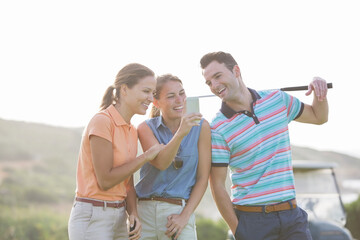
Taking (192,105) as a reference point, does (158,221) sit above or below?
below

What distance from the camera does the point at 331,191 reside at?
7965 millimetres

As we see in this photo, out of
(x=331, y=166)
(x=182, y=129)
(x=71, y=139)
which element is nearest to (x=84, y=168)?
(x=182, y=129)

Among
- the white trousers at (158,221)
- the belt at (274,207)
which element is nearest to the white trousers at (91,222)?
the white trousers at (158,221)

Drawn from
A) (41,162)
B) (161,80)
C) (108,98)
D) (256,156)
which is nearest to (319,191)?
(256,156)

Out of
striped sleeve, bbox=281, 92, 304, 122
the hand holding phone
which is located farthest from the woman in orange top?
striped sleeve, bbox=281, 92, 304, 122

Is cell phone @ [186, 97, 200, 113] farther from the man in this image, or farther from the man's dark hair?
the man's dark hair

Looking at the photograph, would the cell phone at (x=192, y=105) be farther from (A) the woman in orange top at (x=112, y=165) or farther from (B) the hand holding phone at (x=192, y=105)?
(A) the woman in orange top at (x=112, y=165)

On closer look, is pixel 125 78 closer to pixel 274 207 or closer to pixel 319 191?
pixel 274 207

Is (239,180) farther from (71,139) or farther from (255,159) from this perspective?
(71,139)

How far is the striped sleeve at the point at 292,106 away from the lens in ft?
10.8

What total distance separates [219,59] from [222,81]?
18 cm

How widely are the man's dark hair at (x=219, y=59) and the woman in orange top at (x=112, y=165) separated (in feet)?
1.53

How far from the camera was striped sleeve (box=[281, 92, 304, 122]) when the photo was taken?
3.29 meters

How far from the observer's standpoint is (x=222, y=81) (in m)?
3.29
